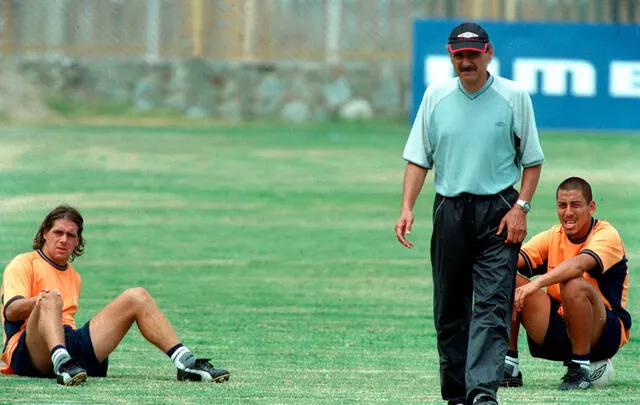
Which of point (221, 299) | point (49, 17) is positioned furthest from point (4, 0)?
point (221, 299)

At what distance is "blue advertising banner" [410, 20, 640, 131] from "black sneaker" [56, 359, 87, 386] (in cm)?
1666

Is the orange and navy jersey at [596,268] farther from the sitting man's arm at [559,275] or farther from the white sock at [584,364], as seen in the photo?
the white sock at [584,364]

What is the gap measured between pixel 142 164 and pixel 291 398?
1441 cm

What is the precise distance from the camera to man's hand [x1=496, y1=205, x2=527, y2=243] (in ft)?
23.9

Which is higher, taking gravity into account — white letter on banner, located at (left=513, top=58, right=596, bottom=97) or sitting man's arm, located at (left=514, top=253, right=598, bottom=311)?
white letter on banner, located at (left=513, top=58, right=596, bottom=97)

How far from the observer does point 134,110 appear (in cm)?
2817

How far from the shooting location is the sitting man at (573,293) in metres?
8.27

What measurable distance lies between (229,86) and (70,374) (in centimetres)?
2004

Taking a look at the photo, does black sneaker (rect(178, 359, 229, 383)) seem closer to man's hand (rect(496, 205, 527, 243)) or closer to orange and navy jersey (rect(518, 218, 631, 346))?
orange and navy jersey (rect(518, 218, 631, 346))

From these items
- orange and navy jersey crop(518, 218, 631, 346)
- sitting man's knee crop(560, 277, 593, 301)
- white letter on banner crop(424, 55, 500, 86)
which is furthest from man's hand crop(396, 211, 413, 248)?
white letter on banner crop(424, 55, 500, 86)

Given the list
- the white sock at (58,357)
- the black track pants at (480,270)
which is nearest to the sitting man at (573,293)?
the black track pants at (480,270)

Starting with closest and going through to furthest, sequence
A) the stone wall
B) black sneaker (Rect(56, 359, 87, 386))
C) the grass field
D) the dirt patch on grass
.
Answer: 1. black sneaker (Rect(56, 359, 87, 386))
2. the grass field
3. the dirt patch on grass
4. the stone wall

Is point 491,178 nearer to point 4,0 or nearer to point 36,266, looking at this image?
point 36,266

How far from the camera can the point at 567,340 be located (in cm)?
850
